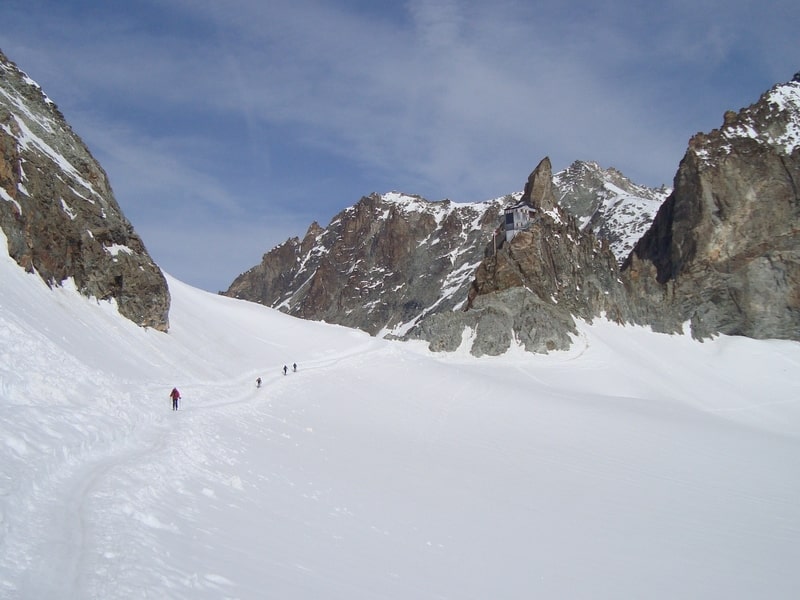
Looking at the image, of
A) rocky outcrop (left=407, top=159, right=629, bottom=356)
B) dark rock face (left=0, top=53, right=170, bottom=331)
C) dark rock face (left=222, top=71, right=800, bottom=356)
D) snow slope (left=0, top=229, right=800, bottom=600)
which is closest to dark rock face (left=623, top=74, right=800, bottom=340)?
dark rock face (left=222, top=71, right=800, bottom=356)

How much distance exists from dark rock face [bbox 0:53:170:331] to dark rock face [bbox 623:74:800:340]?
179 ft

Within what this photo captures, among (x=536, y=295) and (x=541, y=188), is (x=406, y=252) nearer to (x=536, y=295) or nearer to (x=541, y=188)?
(x=541, y=188)

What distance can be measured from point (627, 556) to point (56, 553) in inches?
429

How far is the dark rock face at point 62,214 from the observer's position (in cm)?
2581

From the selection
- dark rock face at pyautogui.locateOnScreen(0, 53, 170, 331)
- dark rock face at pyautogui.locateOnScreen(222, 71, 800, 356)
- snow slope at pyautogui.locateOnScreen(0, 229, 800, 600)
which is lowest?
snow slope at pyautogui.locateOnScreen(0, 229, 800, 600)

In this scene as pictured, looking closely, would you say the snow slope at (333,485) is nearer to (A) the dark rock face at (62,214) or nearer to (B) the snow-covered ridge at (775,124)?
(A) the dark rock face at (62,214)

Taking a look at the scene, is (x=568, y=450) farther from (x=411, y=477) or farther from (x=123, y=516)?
(x=123, y=516)

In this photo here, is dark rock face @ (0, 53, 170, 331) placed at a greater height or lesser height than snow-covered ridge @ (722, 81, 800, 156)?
lesser

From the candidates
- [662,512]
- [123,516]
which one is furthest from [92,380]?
[662,512]

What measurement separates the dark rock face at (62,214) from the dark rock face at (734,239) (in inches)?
2143

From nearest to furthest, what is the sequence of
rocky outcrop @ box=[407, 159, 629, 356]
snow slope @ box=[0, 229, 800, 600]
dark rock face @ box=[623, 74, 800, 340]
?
snow slope @ box=[0, 229, 800, 600] < rocky outcrop @ box=[407, 159, 629, 356] < dark rock face @ box=[623, 74, 800, 340]

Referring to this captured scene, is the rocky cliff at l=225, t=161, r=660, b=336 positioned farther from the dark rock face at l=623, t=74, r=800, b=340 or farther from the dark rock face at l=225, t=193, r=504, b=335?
the dark rock face at l=623, t=74, r=800, b=340

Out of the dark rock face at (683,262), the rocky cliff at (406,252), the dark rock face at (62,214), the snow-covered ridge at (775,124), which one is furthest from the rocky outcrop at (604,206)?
the dark rock face at (62,214)

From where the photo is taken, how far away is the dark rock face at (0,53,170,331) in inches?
1016
